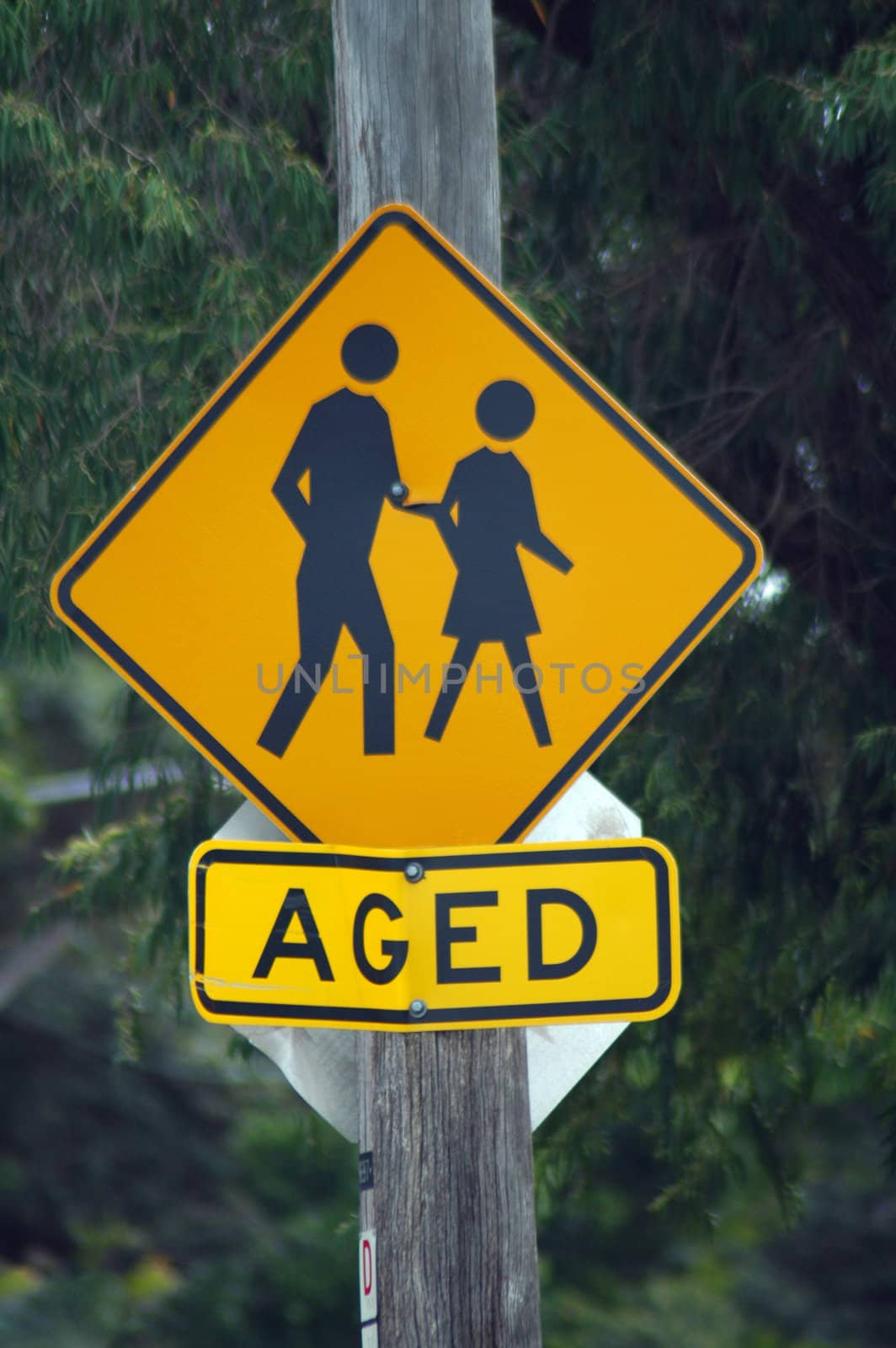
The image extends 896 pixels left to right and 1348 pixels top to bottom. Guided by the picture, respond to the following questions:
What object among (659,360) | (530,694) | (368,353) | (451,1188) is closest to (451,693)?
(530,694)

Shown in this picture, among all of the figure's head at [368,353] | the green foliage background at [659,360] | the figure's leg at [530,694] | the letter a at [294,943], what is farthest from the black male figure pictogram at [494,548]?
the green foliage background at [659,360]

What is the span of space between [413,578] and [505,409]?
1.12 ft

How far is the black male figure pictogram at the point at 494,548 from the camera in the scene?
279 cm

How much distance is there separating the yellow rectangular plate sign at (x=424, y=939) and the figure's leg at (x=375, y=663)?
0.20 m

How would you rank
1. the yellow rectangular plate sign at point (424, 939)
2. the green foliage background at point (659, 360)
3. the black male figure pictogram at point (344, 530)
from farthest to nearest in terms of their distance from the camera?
the green foliage background at point (659, 360) < the black male figure pictogram at point (344, 530) < the yellow rectangular plate sign at point (424, 939)

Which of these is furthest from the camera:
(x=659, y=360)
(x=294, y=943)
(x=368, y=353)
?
(x=659, y=360)

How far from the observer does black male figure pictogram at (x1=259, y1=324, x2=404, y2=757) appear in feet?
9.10

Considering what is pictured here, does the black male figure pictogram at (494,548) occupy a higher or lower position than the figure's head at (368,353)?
lower

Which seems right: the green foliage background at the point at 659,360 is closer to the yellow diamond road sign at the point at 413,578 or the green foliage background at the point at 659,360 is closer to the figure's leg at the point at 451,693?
the yellow diamond road sign at the point at 413,578

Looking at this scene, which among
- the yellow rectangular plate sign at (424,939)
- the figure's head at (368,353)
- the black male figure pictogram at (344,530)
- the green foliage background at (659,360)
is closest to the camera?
the yellow rectangular plate sign at (424,939)

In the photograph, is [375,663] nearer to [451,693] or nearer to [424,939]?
[451,693]

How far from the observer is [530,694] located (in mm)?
2779

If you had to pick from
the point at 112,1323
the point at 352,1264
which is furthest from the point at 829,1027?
the point at 112,1323

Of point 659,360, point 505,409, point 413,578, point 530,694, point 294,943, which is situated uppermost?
point 659,360
